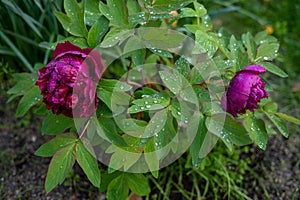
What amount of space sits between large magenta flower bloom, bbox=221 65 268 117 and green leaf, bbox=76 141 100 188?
0.40 metres

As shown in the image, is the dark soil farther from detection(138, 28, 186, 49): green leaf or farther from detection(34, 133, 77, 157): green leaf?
detection(138, 28, 186, 49): green leaf

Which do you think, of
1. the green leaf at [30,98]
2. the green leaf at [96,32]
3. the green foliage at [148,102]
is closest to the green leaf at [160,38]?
the green foliage at [148,102]

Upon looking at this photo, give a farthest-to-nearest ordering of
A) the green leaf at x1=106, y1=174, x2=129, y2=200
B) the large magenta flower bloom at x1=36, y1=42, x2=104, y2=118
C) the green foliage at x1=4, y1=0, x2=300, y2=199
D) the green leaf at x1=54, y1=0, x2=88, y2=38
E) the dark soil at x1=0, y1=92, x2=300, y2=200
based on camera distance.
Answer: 1. the dark soil at x1=0, y1=92, x2=300, y2=200
2. the green leaf at x1=106, y1=174, x2=129, y2=200
3. the green leaf at x1=54, y1=0, x2=88, y2=38
4. the green foliage at x1=4, y1=0, x2=300, y2=199
5. the large magenta flower bloom at x1=36, y1=42, x2=104, y2=118

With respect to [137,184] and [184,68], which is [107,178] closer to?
[137,184]

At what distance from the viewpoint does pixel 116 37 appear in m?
1.17

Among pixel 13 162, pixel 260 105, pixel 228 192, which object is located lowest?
pixel 228 192

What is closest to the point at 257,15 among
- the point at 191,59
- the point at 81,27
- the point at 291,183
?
the point at 291,183

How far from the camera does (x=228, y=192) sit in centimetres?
160

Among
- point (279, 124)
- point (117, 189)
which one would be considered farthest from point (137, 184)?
point (279, 124)

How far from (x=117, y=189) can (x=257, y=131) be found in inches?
18.8

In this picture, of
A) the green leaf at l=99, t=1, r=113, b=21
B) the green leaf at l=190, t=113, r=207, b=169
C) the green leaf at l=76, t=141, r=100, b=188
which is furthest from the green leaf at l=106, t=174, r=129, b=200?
the green leaf at l=99, t=1, r=113, b=21

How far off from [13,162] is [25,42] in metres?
0.50

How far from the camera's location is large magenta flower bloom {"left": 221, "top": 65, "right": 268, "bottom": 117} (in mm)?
1120

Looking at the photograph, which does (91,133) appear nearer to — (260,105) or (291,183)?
(260,105)
